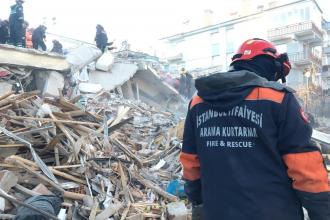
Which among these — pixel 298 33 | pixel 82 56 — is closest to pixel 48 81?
pixel 82 56

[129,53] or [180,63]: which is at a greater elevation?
[180,63]

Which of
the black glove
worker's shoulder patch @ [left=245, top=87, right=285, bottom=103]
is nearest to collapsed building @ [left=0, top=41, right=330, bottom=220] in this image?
the black glove

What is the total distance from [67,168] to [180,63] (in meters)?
39.9

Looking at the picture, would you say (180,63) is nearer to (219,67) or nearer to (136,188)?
(219,67)

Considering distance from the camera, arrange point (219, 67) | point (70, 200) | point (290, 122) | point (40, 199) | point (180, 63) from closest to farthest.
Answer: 1. point (290, 122)
2. point (40, 199)
3. point (70, 200)
4. point (219, 67)
5. point (180, 63)

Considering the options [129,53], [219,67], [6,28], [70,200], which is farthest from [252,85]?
[219,67]

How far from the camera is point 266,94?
2039 mm

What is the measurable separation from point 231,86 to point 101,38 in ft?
47.4

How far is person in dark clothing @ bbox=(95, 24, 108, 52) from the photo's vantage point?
15.9 meters

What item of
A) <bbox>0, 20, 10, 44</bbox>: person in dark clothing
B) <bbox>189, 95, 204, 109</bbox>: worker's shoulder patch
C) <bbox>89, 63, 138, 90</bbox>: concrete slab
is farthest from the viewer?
<bbox>89, 63, 138, 90</bbox>: concrete slab

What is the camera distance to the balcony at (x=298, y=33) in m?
34.3

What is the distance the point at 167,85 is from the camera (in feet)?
58.9

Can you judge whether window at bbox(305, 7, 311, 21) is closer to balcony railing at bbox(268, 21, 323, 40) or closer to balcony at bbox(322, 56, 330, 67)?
balcony railing at bbox(268, 21, 323, 40)

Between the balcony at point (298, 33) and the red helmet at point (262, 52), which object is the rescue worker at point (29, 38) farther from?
the balcony at point (298, 33)
